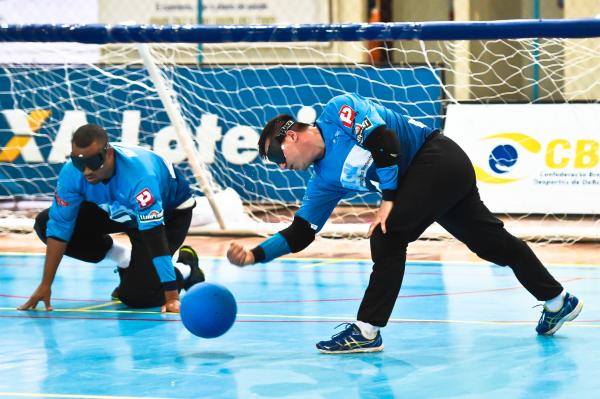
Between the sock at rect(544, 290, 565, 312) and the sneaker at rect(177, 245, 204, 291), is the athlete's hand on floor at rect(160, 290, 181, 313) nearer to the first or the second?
the sneaker at rect(177, 245, 204, 291)

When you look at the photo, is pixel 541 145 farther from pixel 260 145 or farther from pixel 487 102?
pixel 260 145

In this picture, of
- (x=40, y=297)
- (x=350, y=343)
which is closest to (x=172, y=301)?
(x=40, y=297)

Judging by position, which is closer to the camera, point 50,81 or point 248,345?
point 248,345

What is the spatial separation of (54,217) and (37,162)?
677cm

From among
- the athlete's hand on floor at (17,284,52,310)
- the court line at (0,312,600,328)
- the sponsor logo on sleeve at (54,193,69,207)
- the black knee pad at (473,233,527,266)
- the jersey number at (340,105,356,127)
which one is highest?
the jersey number at (340,105,356,127)

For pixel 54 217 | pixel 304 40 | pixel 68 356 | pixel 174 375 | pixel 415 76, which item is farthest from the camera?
pixel 415 76

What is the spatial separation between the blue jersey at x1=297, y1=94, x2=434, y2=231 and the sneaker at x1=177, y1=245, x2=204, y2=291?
2167 mm

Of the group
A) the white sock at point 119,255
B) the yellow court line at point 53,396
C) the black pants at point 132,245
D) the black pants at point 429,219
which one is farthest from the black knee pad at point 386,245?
the white sock at point 119,255

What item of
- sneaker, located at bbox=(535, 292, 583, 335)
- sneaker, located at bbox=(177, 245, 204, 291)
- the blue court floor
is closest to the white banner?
the blue court floor

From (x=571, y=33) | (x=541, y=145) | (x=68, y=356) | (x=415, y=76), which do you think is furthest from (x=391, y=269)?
(x=415, y=76)

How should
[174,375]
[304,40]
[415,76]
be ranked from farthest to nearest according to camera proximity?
[415,76]
[304,40]
[174,375]

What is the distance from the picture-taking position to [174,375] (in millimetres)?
6320

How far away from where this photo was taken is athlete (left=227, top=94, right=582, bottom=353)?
258 inches

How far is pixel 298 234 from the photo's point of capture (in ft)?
23.1
